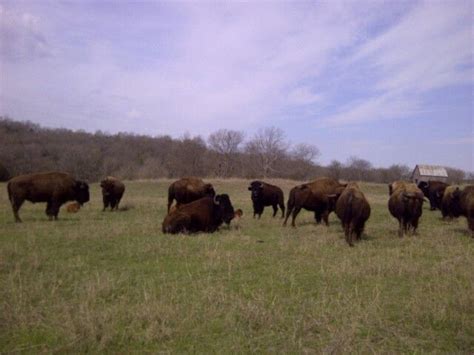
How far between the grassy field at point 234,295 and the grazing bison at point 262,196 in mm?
6541

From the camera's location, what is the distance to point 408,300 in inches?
243

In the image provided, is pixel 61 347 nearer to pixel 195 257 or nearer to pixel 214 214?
pixel 195 257

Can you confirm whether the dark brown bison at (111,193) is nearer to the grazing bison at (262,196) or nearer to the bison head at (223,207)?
the grazing bison at (262,196)

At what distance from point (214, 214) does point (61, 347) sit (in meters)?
8.95

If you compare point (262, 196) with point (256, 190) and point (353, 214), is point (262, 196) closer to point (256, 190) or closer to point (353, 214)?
point (256, 190)

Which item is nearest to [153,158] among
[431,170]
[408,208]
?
[431,170]

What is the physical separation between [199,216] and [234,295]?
660cm

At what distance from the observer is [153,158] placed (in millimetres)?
82562

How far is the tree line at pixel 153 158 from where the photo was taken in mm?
65375

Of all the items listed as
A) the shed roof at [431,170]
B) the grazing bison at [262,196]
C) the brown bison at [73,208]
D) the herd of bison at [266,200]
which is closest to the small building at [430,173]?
Answer: the shed roof at [431,170]

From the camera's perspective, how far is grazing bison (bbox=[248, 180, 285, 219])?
18094 mm

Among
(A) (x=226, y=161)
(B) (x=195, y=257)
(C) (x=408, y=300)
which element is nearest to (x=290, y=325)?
(C) (x=408, y=300)

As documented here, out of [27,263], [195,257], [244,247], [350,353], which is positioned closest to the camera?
[350,353]

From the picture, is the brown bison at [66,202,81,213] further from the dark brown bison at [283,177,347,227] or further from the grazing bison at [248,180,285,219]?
the dark brown bison at [283,177,347,227]
